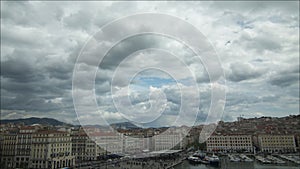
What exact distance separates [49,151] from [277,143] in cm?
2271

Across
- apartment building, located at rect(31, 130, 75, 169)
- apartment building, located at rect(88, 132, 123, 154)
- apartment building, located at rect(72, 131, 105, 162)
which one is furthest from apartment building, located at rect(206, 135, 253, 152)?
apartment building, located at rect(31, 130, 75, 169)

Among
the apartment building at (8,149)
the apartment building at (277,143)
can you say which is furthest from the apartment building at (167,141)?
the apartment building at (8,149)

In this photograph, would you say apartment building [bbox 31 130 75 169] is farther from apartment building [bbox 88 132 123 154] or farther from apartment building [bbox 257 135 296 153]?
apartment building [bbox 257 135 296 153]

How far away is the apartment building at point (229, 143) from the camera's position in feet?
96.6

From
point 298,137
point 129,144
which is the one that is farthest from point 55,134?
point 298,137

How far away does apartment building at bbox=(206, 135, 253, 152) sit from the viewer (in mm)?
29438

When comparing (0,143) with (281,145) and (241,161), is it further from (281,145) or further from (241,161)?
(281,145)

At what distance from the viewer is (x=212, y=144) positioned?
30859mm

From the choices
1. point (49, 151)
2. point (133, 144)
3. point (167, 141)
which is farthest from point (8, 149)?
point (167, 141)

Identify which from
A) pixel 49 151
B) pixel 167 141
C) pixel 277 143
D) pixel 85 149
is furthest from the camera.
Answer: pixel 167 141

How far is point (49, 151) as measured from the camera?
15.8 m

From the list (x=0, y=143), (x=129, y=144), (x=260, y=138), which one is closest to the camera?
(x=0, y=143)

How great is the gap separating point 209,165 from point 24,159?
43.5ft

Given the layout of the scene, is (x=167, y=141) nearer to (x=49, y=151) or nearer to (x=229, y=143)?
(x=229, y=143)
